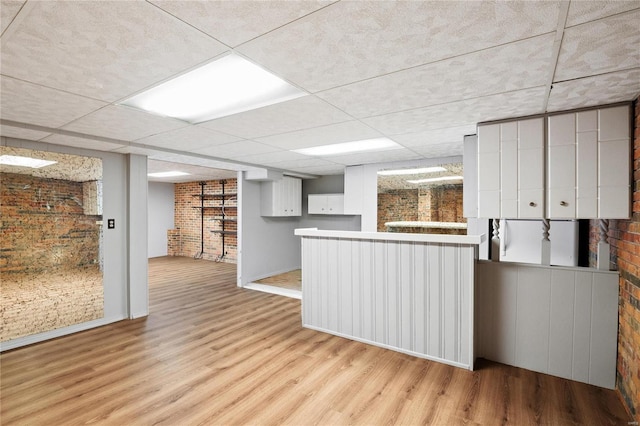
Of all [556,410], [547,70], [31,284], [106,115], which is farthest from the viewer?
[31,284]

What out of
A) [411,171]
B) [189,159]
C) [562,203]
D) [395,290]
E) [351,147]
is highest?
[351,147]

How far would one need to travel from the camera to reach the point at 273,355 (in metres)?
3.16

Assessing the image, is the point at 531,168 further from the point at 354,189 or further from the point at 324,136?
the point at 354,189

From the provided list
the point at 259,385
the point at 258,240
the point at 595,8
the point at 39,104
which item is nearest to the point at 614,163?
the point at 595,8

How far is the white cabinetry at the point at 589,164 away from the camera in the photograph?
2396 mm

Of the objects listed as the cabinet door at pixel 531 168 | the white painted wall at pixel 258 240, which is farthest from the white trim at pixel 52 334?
the cabinet door at pixel 531 168

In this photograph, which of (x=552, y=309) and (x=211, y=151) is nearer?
(x=552, y=309)

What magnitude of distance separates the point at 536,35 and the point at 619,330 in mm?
2513

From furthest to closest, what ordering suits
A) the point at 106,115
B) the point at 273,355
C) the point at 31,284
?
the point at 31,284 < the point at 273,355 < the point at 106,115

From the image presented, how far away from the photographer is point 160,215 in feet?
32.1

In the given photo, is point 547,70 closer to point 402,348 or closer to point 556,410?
point 556,410

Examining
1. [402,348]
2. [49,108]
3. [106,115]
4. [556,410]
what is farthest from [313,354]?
[49,108]

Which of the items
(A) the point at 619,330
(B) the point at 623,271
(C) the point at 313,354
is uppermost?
(B) the point at 623,271

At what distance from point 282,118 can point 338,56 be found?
48.9 inches
